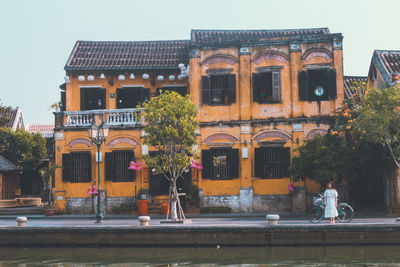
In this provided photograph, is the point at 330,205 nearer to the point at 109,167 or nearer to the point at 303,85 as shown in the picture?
the point at 303,85

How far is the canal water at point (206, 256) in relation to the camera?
16156mm

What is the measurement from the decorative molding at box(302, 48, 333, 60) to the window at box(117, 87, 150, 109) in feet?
28.0

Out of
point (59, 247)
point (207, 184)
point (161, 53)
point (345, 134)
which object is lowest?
point (59, 247)

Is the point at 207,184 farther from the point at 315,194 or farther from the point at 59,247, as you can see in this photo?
the point at 59,247

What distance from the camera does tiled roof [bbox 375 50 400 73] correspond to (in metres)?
27.0

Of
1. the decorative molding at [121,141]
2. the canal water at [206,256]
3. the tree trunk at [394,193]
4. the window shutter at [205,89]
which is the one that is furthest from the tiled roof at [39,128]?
the tree trunk at [394,193]

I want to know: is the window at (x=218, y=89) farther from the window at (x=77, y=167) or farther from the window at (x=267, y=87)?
the window at (x=77, y=167)

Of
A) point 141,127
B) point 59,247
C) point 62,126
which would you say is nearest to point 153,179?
point 141,127

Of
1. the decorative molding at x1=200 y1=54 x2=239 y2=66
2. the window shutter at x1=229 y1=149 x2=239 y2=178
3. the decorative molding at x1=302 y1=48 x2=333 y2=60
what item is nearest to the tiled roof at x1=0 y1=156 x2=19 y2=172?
the decorative molding at x1=200 y1=54 x2=239 y2=66

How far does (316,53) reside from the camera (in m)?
27.8

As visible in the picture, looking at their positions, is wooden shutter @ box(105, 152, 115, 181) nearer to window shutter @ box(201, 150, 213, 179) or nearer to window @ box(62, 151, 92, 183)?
window @ box(62, 151, 92, 183)

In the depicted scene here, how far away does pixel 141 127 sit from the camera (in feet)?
93.8

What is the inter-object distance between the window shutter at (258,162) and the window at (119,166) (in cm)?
607

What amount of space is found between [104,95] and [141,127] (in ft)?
10.8
